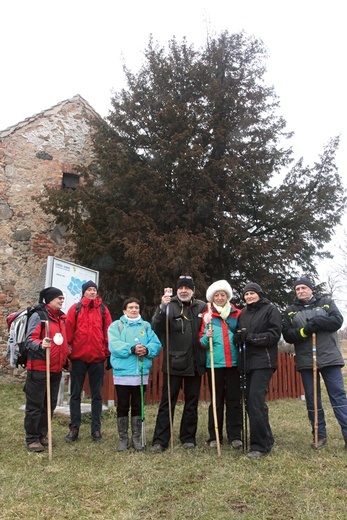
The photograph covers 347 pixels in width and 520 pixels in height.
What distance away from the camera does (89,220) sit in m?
10.9

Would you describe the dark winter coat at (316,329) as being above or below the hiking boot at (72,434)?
above

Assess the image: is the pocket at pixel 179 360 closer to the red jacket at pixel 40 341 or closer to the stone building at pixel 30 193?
the red jacket at pixel 40 341

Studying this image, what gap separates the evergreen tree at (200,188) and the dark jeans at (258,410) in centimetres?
497

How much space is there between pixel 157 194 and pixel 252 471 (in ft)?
24.4

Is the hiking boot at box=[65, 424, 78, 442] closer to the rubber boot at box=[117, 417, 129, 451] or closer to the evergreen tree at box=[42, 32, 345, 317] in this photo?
the rubber boot at box=[117, 417, 129, 451]

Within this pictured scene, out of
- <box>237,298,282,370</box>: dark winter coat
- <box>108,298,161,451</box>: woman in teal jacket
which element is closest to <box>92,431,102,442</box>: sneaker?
<box>108,298,161,451</box>: woman in teal jacket

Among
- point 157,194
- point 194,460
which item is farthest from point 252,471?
point 157,194

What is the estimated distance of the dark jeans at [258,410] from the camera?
4.57 metres

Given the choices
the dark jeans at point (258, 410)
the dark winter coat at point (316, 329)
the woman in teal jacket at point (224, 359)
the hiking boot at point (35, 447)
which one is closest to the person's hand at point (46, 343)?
the hiking boot at point (35, 447)

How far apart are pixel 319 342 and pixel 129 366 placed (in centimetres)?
215

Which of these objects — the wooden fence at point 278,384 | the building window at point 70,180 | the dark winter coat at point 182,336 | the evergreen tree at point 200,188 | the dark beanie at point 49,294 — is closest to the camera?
the dark winter coat at point 182,336

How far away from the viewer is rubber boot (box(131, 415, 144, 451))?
16.1 feet

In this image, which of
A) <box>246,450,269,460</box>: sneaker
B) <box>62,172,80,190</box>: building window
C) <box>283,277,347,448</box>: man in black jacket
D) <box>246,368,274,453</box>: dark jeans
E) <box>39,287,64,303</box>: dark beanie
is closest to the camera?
<box>246,450,269,460</box>: sneaker

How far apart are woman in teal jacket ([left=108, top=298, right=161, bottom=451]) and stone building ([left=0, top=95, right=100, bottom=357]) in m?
6.43
